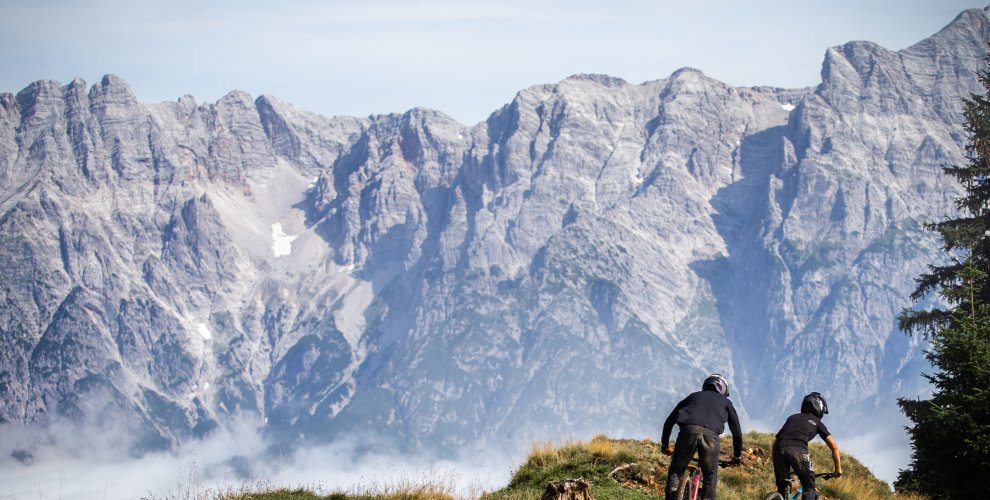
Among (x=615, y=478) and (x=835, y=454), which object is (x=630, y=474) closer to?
(x=615, y=478)

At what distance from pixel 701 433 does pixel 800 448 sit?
147 inches

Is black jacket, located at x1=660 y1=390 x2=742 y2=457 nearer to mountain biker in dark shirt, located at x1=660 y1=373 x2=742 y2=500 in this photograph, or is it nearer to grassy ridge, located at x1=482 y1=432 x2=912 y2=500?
mountain biker in dark shirt, located at x1=660 y1=373 x2=742 y2=500

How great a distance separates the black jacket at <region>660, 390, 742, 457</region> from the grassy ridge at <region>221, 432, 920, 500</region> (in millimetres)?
4415

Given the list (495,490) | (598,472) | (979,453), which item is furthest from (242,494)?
(979,453)

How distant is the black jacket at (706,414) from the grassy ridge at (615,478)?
14.5 feet

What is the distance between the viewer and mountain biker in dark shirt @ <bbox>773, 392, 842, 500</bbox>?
932 inches

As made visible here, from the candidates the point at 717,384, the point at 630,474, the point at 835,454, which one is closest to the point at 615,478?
the point at 630,474

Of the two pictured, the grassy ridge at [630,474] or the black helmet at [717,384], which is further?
the grassy ridge at [630,474]

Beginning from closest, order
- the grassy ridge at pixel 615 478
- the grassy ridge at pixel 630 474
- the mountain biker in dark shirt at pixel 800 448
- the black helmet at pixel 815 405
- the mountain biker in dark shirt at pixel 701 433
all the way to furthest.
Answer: the mountain biker in dark shirt at pixel 701 433 < the mountain biker in dark shirt at pixel 800 448 < the black helmet at pixel 815 405 < the grassy ridge at pixel 615 478 < the grassy ridge at pixel 630 474

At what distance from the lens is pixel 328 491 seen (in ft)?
84.9

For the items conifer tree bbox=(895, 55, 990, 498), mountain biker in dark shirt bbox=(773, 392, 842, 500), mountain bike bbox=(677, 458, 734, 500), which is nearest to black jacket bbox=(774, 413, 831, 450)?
mountain biker in dark shirt bbox=(773, 392, 842, 500)

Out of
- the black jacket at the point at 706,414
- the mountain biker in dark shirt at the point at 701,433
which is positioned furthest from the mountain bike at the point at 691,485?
the black jacket at the point at 706,414

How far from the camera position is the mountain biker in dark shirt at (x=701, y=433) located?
837 inches

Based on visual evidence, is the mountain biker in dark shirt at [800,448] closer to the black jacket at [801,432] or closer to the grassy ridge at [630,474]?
the black jacket at [801,432]
